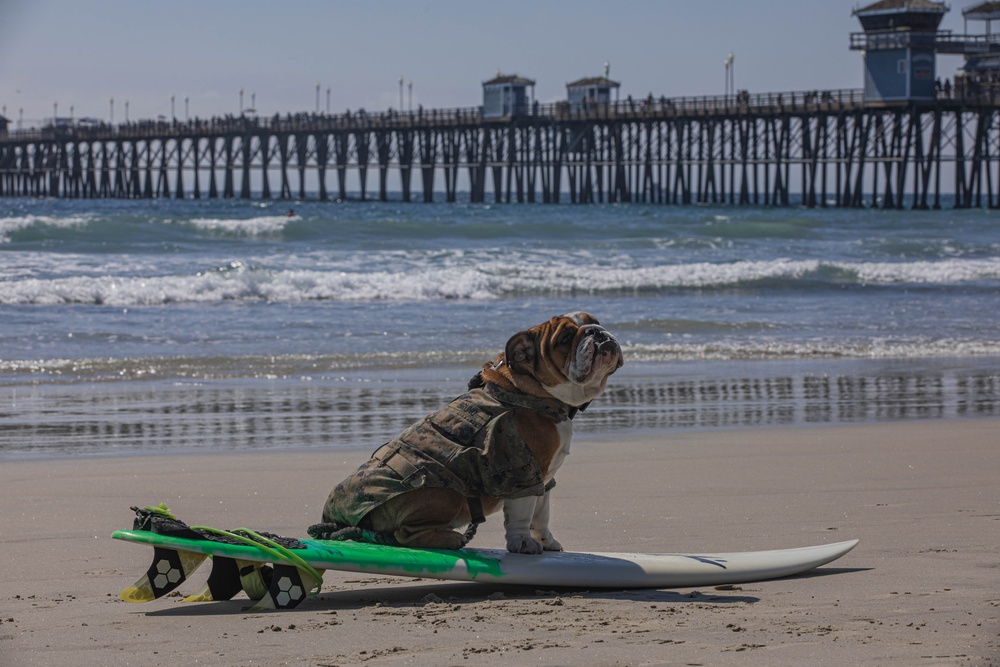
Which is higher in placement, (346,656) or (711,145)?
(711,145)

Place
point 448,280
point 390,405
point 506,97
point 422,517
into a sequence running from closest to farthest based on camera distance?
point 422,517 → point 390,405 → point 448,280 → point 506,97

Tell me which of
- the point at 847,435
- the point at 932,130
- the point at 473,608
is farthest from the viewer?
the point at 932,130

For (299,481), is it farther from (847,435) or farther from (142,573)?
(847,435)

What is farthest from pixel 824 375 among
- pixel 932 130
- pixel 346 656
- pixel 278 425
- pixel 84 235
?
pixel 932 130

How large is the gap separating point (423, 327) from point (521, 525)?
33.8ft

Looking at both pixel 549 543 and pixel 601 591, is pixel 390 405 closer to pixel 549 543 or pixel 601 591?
pixel 549 543

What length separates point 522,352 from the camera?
426cm

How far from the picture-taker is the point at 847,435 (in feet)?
25.0

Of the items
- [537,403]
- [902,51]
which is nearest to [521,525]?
[537,403]

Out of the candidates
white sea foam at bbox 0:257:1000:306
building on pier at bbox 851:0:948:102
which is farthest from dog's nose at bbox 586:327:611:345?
building on pier at bbox 851:0:948:102

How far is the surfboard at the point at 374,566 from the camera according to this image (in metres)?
3.95

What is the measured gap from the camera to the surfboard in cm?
395

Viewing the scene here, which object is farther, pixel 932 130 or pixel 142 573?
pixel 932 130

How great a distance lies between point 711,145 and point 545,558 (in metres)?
51.4
